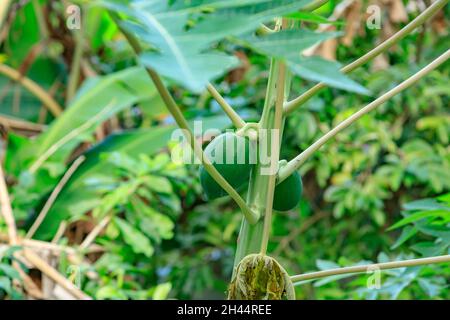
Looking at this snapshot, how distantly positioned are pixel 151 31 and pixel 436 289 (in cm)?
78

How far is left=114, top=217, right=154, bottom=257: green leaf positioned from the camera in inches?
55.0

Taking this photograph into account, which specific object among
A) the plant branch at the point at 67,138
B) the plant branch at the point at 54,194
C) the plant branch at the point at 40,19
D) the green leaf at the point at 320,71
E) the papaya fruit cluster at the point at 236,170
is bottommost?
the green leaf at the point at 320,71

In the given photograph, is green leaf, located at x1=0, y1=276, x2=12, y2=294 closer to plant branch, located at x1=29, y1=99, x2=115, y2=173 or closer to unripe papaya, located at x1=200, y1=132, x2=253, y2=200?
unripe papaya, located at x1=200, y1=132, x2=253, y2=200

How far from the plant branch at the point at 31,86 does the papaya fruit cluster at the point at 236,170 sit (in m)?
2.02

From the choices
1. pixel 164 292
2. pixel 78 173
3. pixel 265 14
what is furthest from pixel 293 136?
pixel 265 14

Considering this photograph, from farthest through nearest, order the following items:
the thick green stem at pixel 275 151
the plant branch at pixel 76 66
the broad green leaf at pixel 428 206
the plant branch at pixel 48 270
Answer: the plant branch at pixel 76 66 < the plant branch at pixel 48 270 < the broad green leaf at pixel 428 206 < the thick green stem at pixel 275 151

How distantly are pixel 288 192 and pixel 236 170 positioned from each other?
0.23 ft

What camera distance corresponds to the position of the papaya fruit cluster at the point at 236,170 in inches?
28.0

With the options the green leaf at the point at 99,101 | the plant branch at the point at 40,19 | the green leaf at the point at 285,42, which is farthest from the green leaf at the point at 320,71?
the plant branch at the point at 40,19

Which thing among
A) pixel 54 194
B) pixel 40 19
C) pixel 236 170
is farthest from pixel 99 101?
pixel 236 170

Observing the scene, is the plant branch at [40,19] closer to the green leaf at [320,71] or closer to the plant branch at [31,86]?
the plant branch at [31,86]

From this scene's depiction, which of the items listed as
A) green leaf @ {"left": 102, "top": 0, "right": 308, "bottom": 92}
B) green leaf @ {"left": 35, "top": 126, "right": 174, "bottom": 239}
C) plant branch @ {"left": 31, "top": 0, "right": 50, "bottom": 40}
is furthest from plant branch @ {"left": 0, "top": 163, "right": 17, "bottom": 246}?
plant branch @ {"left": 31, "top": 0, "right": 50, "bottom": 40}

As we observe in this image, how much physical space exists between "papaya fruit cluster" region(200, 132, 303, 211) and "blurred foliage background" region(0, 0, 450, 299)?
1.81 ft

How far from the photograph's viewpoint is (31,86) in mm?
2672
